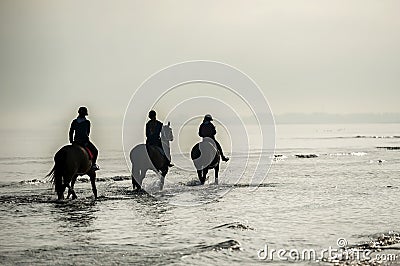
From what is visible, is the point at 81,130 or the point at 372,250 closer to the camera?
the point at 372,250

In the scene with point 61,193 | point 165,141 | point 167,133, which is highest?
point 167,133

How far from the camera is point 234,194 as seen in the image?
22.1 meters

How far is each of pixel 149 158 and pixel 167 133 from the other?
1.40 meters

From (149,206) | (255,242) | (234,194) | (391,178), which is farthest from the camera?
(391,178)

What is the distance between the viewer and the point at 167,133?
2334 cm

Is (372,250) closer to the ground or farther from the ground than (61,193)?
closer to the ground

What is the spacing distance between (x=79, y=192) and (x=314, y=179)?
1110 centimetres

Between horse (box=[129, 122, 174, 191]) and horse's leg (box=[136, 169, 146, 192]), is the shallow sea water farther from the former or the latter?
horse (box=[129, 122, 174, 191])

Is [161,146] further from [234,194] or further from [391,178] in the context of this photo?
[391,178]

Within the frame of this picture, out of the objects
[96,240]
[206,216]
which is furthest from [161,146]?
[96,240]

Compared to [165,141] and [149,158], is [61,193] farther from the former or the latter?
[165,141]

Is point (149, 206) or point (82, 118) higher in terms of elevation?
point (82, 118)

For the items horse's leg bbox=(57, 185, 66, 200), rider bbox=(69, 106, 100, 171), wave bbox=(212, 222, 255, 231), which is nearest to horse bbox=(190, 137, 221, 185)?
rider bbox=(69, 106, 100, 171)

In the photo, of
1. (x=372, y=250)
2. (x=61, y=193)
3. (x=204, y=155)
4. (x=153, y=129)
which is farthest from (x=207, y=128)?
(x=372, y=250)
